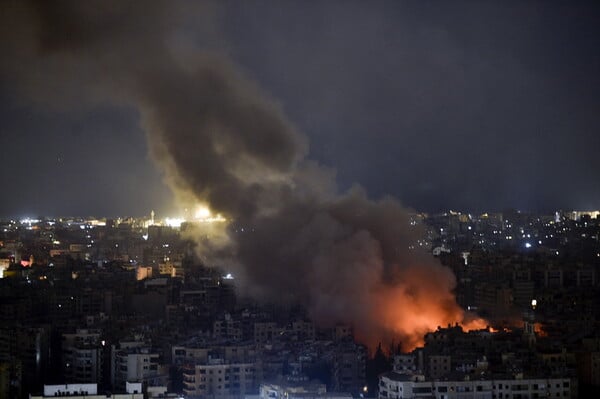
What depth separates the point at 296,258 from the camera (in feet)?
57.6

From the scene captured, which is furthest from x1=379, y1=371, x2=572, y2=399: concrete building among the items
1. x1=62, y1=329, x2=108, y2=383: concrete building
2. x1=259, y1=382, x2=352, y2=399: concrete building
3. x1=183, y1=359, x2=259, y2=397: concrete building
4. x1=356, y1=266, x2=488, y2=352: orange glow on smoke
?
x1=62, y1=329, x2=108, y2=383: concrete building

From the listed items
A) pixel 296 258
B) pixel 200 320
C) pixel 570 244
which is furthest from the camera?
pixel 570 244

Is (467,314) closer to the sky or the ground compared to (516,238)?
closer to the ground

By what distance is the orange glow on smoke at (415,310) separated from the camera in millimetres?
14484

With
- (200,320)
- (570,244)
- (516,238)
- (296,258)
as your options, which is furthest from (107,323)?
(516,238)

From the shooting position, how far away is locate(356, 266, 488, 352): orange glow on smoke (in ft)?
47.5

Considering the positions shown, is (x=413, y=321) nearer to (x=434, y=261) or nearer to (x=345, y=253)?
(x=345, y=253)

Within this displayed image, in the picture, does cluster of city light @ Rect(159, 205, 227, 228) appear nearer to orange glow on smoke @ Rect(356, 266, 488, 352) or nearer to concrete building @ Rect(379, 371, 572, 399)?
orange glow on smoke @ Rect(356, 266, 488, 352)

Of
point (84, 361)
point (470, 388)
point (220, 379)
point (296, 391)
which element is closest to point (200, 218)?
point (84, 361)

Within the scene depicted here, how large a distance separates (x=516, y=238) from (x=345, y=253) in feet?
35.7

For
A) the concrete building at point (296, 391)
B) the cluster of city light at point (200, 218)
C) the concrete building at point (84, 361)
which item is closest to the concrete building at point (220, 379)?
the concrete building at point (296, 391)

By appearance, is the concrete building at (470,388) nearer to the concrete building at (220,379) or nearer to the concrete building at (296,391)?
the concrete building at (296,391)

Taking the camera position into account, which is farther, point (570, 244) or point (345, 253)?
point (570, 244)

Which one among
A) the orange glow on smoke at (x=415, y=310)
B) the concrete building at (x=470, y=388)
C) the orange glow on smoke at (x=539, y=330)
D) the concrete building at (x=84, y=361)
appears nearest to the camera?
the concrete building at (x=470, y=388)
